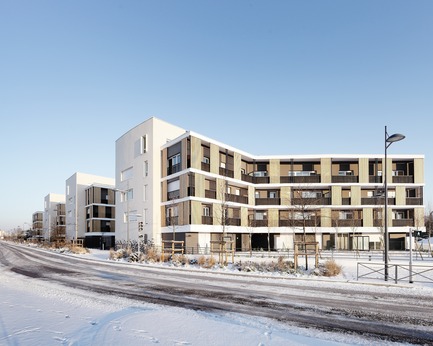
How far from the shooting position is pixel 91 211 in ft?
206

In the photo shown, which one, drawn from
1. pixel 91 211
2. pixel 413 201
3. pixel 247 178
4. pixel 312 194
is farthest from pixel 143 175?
pixel 413 201

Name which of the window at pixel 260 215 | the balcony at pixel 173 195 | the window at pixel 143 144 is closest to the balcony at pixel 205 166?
the balcony at pixel 173 195

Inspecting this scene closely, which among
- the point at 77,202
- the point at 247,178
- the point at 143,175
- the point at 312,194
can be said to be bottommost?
the point at 77,202

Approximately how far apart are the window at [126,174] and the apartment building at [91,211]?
39.9 feet

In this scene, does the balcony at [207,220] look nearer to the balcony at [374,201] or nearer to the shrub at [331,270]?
the shrub at [331,270]

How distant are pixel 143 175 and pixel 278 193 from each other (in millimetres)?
19231

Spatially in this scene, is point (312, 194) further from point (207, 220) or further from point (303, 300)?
point (303, 300)

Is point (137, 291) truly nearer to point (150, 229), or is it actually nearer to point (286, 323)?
point (286, 323)

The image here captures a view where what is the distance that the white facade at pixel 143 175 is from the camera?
39344 millimetres

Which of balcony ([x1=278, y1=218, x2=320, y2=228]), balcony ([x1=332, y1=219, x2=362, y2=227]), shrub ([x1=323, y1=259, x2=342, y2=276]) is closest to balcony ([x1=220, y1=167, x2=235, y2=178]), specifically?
balcony ([x1=278, y1=218, x2=320, y2=228])

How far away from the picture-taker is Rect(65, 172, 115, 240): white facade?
6769 centimetres

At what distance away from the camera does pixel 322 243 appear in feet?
143

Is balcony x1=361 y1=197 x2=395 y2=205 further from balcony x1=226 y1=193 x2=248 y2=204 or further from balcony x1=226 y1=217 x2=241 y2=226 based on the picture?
balcony x1=226 y1=217 x2=241 y2=226

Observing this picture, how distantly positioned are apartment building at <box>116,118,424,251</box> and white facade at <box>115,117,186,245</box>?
5.1 inches
